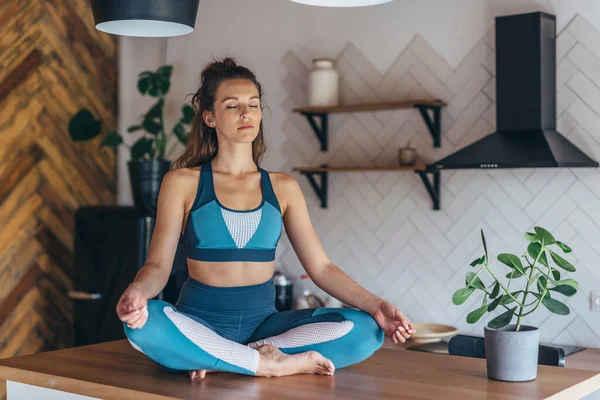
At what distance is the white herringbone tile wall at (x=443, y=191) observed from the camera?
3.34m

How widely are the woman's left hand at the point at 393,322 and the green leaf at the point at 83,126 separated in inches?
100

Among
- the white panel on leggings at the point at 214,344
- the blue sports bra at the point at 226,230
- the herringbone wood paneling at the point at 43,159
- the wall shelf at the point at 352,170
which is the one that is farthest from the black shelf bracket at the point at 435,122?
the herringbone wood paneling at the point at 43,159

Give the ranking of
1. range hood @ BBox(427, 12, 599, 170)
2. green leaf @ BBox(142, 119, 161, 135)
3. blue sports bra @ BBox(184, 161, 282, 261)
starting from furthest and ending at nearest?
green leaf @ BBox(142, 119, 161, 135) < range hood @ BBox(427, 12, 599, 170) < blue sports bra @ BBox(184, 161, 282, 261)

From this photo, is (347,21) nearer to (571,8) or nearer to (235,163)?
(571,8)

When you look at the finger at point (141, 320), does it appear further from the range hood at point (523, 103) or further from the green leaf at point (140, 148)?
the green leaf at point (140, 148)

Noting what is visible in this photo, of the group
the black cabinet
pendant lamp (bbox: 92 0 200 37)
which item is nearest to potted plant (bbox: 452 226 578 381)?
pendant lamp (bbox: 92 0 200 37)

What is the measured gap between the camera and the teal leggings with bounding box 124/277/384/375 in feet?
6.75

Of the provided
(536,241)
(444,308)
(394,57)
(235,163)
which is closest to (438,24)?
(394,57)

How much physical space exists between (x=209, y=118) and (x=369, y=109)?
1.40 metres

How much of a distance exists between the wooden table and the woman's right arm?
24 centimetres

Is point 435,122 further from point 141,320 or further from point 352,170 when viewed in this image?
point 141,320

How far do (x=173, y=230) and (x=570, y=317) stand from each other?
5.87 ft

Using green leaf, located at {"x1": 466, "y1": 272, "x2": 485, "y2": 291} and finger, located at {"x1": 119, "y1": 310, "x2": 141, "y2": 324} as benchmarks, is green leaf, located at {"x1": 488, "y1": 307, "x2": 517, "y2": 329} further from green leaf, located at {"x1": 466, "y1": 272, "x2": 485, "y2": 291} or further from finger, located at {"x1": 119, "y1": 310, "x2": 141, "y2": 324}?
finger, located at {"x1": 119, "y1": 310, "x2": 141, "y2": 324}

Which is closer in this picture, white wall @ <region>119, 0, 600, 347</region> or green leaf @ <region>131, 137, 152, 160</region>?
white wall @ <region>119, 0, 600, 347</region>
